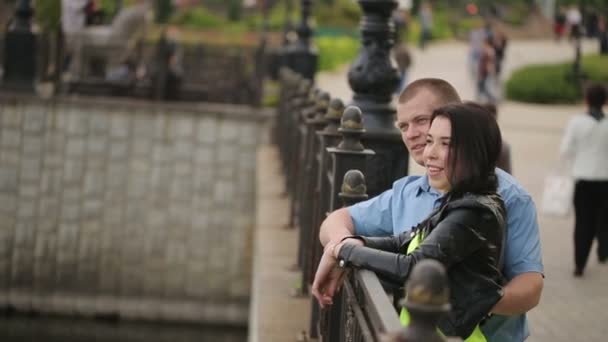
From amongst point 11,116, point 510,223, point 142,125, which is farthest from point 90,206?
point 510,223

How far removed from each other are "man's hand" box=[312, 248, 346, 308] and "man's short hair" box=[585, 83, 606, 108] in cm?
683

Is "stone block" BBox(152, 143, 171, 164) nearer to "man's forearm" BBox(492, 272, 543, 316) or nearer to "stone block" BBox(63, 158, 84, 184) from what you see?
"stone block" BBox(63, 158, 84, 184)

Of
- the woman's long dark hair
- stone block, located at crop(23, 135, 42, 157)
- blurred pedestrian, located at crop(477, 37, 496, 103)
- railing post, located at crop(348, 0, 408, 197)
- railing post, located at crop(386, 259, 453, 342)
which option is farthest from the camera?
blurred pedestrian, located at crop(477, 37, 496, 103)

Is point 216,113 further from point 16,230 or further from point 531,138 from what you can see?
point 531,138

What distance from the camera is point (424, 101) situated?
4504 millimetres

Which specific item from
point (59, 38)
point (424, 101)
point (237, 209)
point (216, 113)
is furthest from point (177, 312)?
point (424, 101)

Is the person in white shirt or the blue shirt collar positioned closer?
the blue shirt collar

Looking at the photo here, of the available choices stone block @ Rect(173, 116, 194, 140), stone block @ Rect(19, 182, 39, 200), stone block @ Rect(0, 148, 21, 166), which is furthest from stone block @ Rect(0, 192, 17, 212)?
stone block @ Rect(173, 116, 194, 140)

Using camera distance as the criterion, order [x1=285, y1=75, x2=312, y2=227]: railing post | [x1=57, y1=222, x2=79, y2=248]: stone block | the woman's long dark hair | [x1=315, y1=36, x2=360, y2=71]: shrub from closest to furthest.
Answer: the woman's long dark hair
[x1=285, y1=75, x2=312, y2=227]: railing post
[x1=57, y1=222, x2=79, y2=248]: stone block
[x1=315, y1=36, x2=360, y2=71]: shrub

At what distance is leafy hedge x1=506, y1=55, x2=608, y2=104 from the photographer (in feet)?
104

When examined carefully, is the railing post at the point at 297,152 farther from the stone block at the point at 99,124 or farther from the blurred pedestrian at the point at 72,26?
the blurred pedestrian at the point at 72,26

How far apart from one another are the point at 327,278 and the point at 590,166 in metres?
7.06

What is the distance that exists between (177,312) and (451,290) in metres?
17.0

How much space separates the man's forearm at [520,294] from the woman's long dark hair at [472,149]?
32 cm
